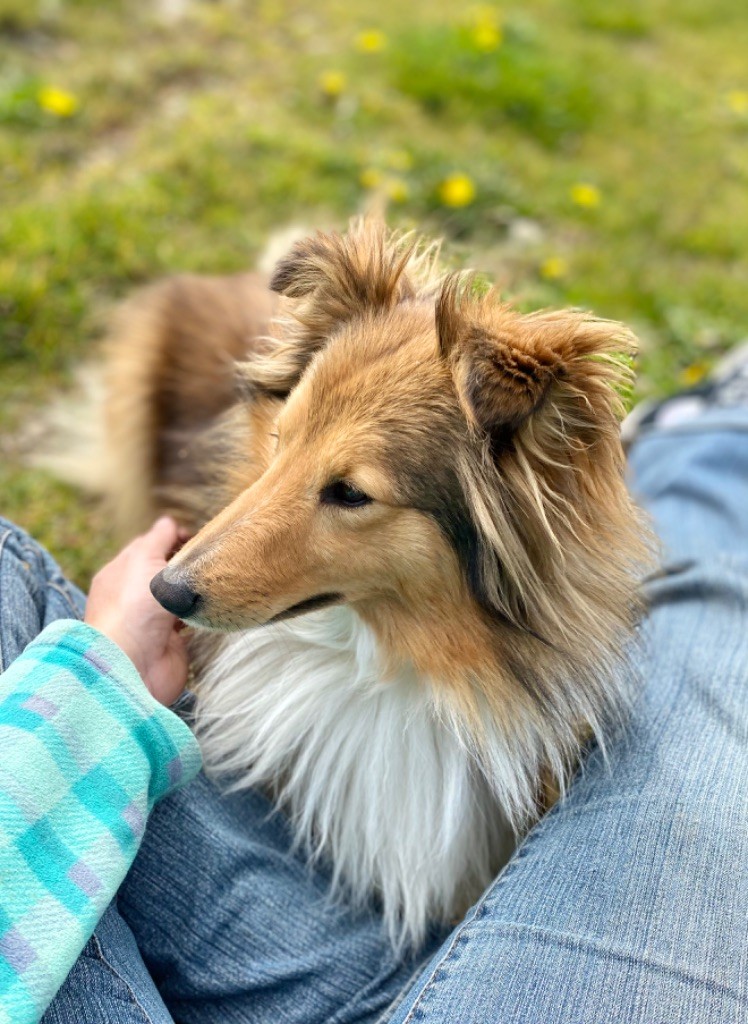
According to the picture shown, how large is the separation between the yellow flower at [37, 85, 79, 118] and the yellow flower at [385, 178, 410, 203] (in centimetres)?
147

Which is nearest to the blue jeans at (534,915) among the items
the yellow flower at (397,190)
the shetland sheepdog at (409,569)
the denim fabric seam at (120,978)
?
the denim fabric seam at (120,978)

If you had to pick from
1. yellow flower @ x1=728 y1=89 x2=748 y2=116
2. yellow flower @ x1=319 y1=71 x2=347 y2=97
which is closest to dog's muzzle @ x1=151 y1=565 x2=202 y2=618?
yellow flower @ x1=319 y1=71 x2=347 y2=97

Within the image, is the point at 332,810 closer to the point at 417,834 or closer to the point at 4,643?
the point at 417,834

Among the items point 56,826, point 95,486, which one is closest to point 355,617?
point 56,826

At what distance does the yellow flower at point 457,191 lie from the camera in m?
4.25

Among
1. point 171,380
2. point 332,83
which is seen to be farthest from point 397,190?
point 171,380

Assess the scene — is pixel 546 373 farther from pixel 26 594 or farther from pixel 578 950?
pixel 26 594

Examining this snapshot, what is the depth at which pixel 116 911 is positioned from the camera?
1.65m

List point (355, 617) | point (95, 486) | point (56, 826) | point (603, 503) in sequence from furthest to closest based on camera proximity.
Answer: point (95, 486)
point (355, 617)
point (603, 503)
point (56, 826)

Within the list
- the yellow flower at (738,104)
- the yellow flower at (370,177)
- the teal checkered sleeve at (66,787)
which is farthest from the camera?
the yellow flower at (738,104)

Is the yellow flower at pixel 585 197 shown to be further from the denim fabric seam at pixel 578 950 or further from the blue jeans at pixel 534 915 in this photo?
the denim fabric seam at pixel 578 950

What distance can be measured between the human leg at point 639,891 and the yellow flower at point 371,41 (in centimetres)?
408

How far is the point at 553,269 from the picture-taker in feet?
13.4

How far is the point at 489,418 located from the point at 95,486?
6.50ft
